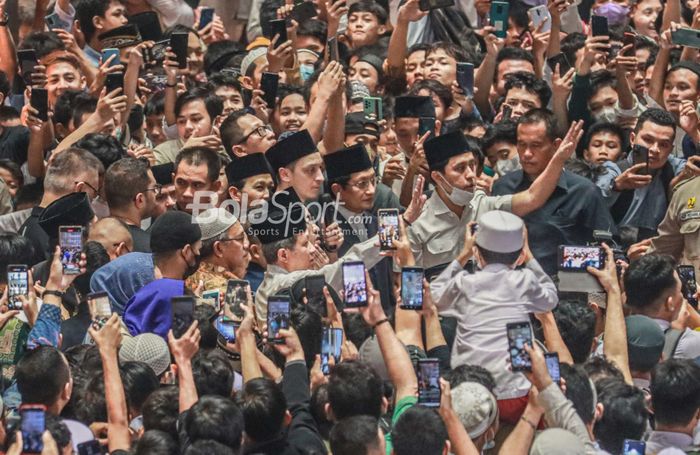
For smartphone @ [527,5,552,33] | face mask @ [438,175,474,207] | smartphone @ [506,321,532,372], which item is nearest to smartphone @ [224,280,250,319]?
smartphone @ [506,321,532,372]

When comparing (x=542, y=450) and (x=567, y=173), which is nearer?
→ (x=542, y=450)

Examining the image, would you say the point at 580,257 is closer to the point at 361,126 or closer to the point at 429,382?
the point at 429,382

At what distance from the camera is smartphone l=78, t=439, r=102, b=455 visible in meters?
6.55

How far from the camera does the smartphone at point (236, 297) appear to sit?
316 inches

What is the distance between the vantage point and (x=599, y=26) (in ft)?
38.8

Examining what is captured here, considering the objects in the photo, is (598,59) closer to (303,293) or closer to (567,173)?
(567,173)

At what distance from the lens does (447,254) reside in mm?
9742

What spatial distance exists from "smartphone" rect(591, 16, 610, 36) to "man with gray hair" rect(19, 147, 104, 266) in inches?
148

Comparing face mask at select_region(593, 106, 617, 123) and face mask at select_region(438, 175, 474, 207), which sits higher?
face mask at select_region(438, 175, 474, 207)

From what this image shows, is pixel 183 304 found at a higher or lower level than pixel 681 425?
higher

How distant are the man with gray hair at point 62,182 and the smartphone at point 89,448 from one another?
10.5 ft

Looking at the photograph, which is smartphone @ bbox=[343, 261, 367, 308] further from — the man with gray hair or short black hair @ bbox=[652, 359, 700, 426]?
the man with gray hair

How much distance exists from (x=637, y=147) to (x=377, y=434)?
14.8 feet

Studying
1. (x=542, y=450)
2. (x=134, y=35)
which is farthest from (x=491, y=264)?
(x=134, y=35)
